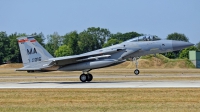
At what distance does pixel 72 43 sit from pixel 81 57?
100 metres

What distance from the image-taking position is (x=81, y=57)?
1176 inches

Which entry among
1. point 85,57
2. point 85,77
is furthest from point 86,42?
point 85,57

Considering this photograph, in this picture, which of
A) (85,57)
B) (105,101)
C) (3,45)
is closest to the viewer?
(105,101)

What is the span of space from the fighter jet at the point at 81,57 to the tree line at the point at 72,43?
238 ft

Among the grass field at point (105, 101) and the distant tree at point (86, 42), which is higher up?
the distant tree at point (86, 42)

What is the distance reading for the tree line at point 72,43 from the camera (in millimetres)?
112125

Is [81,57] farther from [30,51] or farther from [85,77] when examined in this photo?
[30,51]

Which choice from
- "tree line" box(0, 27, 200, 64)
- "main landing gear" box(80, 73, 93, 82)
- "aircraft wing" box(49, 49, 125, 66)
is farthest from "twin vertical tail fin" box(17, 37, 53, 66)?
"tree line" box(0, 27, 200, 64)

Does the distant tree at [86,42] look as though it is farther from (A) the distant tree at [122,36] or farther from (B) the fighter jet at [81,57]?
(B) the fighter jet at [81,57]

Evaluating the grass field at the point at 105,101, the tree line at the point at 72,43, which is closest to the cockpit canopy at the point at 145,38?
the grass field at the point at 105,101

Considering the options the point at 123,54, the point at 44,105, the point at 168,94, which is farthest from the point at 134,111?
the point at 123,54

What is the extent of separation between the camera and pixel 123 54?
30312 millimetres

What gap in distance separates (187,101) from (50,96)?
6021mm

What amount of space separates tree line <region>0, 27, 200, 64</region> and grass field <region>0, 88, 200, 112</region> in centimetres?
8296
